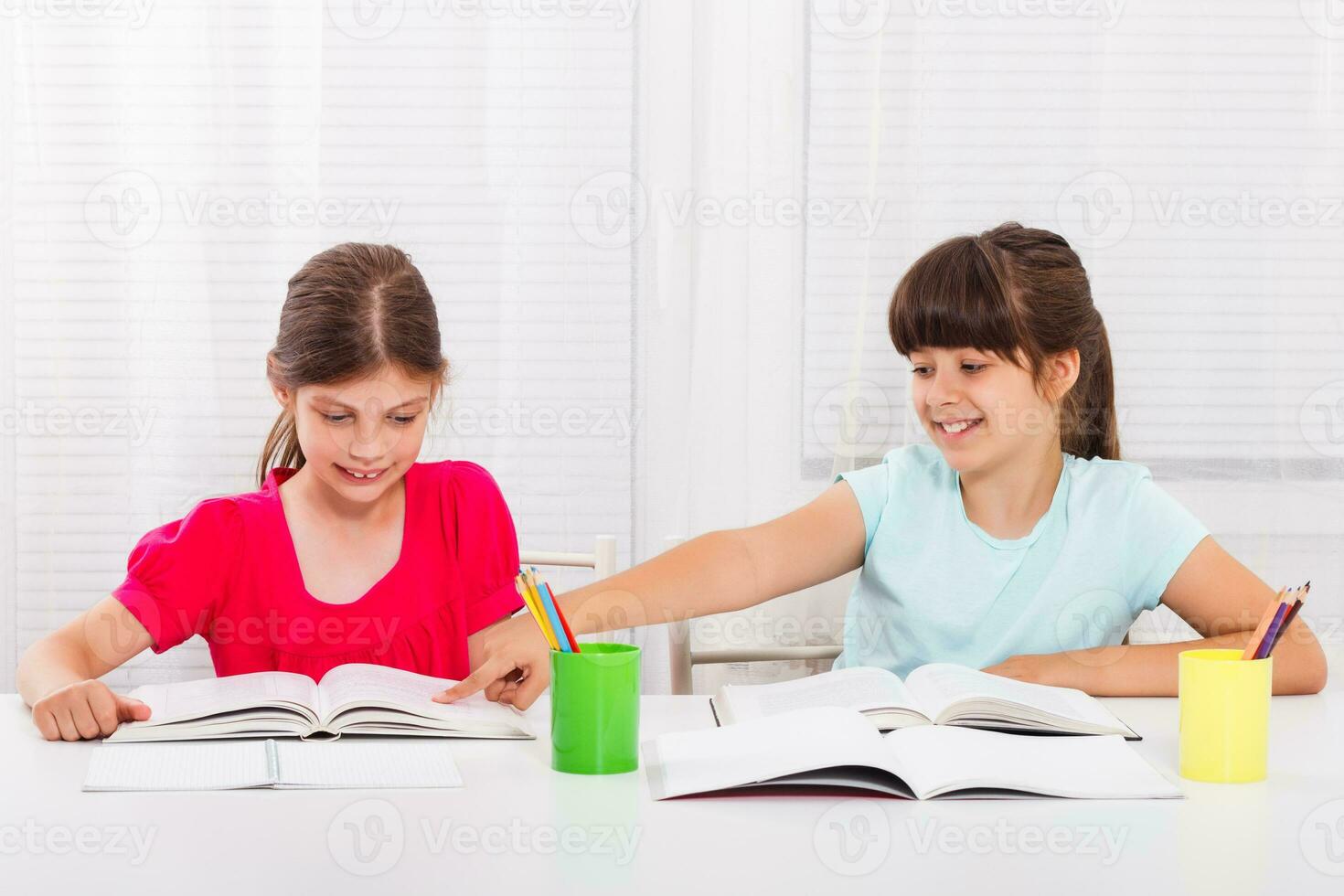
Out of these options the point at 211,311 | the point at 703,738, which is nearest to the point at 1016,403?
the point at 703,738

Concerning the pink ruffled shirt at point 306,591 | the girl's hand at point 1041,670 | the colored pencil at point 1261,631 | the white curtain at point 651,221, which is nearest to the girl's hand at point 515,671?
the pink ruffled shirt at point 306,591

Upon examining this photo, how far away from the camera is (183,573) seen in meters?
1.20

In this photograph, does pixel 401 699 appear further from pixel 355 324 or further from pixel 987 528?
pixel 987 528

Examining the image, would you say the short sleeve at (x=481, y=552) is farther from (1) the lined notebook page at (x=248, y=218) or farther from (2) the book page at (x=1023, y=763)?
(2) the book page at (x=1023, y=763)

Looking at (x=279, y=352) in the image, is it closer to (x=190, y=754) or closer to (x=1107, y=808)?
(x=190, y=754)

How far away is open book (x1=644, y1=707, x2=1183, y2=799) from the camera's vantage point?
0.77 metres

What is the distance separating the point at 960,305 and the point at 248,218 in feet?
2.92

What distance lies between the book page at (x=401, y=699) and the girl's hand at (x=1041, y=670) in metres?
0.42

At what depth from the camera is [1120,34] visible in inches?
62.8

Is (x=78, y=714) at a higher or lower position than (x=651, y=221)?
lower

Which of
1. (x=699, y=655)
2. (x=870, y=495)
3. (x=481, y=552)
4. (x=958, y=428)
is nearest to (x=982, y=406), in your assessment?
(x=958, y=428)

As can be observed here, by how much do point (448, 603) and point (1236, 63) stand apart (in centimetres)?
118

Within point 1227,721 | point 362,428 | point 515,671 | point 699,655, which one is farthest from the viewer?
point 699,655

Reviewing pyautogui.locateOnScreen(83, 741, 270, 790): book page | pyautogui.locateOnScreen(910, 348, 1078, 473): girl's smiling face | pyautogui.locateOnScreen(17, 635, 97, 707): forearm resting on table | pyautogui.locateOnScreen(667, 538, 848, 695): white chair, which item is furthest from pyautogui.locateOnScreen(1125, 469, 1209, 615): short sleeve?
pyautogui.locateOnScreen(17, 635, 97, 707): forearm resting on table
